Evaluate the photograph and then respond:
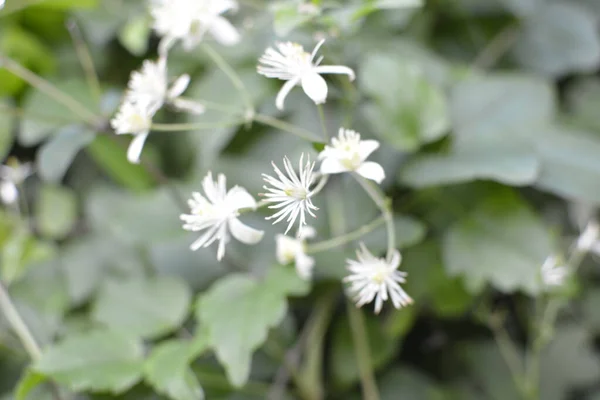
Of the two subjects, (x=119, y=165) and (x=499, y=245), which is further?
(x=119, y=165)

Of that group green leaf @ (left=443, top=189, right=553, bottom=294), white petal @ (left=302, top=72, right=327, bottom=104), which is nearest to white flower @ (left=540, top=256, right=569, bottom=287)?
green leaf @ (left=443, top=189, right=553, bottom=294)

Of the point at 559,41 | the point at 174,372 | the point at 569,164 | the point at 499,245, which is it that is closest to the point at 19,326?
the point at 174,372

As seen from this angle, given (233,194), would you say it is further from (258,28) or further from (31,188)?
(31,188)

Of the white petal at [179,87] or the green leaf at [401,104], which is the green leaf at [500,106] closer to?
the green leaf at [401,104]

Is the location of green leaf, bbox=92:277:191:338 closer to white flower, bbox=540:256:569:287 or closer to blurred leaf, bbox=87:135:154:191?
blurred leaf, bbox=87:135:154:191

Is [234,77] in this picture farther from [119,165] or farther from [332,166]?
[119,165]
